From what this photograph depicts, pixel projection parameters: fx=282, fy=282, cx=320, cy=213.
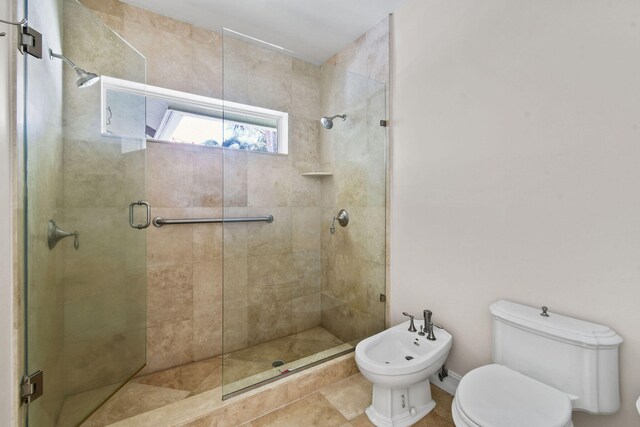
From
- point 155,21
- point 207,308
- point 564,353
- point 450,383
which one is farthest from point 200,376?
point 155,21

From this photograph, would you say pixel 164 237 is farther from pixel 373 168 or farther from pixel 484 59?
pixel 484 59

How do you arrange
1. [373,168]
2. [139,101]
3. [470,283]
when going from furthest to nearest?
[373,168] → [139,101] → [470,283]

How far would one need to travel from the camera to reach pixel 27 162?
45.0 inches

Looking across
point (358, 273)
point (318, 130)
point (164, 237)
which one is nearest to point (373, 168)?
point (318, 130)

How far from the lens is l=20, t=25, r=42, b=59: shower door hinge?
1.08m

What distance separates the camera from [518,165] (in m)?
1.44

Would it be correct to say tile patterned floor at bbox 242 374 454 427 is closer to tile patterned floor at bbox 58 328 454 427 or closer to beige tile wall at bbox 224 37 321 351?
tile patterned floor at bbox 58 328 454 427

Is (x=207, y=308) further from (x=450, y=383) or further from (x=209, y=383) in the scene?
(x=450, y=383)

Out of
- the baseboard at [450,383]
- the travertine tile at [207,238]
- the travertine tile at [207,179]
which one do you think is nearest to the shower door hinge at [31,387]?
the travertine tile at [207,238]

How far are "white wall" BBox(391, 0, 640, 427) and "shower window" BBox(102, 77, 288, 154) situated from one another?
97cm

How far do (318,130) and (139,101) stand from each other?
4.07 feet

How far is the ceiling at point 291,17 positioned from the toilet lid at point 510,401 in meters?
2.29

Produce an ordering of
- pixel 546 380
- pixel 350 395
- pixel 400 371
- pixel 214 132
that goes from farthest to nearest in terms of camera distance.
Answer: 1. pixel 214 132
2. pixel 350 395
3. pixel 400 371
4. pixel 546 380

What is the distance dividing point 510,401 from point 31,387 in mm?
1941
